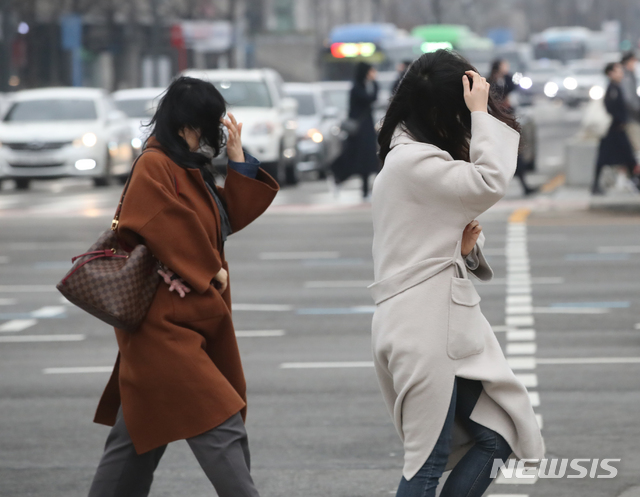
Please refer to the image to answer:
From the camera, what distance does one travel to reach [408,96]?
379 centimetres

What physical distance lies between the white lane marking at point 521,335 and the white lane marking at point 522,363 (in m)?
0.62

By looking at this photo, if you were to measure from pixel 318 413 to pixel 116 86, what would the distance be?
149ft

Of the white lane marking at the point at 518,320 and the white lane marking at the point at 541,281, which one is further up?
the white lane marking at the point at 518,320

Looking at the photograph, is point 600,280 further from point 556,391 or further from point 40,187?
point 40,187

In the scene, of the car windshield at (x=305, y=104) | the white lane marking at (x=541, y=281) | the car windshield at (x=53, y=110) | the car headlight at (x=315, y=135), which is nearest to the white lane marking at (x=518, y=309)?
the white lane marking at (x=541, y=281)

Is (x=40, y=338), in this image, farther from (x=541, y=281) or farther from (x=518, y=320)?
(x=541, y=281)

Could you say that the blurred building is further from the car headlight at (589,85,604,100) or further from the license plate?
the car headlight at (589,85,604,100)

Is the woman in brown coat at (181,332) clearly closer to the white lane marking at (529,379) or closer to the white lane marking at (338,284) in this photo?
the white lane marking at (529,379)

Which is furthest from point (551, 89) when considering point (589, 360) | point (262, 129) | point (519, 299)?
point (589, 360)

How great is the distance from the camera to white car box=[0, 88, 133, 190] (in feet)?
75.0

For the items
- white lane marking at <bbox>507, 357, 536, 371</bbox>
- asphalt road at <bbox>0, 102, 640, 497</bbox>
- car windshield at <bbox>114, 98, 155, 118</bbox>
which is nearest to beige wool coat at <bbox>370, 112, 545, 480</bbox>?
asphalt road at <bbox>0, 102, 640, 497</bbox>

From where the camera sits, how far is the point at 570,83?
65188 mm

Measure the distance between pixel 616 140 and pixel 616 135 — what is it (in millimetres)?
69

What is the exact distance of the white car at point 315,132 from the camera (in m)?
25.1
